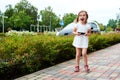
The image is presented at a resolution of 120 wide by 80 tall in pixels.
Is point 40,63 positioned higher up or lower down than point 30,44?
lower down

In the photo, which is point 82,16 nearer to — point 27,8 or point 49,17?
point 27,8

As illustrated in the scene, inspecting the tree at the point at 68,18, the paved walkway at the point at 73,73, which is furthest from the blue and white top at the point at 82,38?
the tree at the point at 68,18

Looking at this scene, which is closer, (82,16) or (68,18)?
(82,16)

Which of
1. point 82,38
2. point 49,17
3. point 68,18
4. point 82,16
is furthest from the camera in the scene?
point 68,18

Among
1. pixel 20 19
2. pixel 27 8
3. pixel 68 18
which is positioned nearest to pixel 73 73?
pixel 20 19

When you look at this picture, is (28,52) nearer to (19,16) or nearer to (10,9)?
(19,16)

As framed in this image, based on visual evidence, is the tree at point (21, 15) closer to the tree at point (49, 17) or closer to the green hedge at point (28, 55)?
the tree at point (49, 17)

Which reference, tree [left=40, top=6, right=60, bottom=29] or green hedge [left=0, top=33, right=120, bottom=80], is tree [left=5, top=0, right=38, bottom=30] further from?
green hedge [left=0, top=33, right=120, bottom=80]

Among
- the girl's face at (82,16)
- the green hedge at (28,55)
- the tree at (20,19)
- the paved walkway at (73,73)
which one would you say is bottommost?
the paved walkway at (73,73)

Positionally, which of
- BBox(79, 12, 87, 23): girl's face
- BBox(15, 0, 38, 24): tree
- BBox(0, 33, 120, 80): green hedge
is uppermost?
BBox(15, 0, 38, 24): tree

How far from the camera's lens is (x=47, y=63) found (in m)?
8.64

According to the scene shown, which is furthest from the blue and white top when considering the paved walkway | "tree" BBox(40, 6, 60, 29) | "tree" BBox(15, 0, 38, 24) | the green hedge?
"tree" BBox(40, 6, 60, 29)

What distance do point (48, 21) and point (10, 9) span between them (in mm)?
11003

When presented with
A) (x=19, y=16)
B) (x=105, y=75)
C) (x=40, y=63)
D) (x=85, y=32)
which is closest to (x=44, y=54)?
(x=40, y=63)
